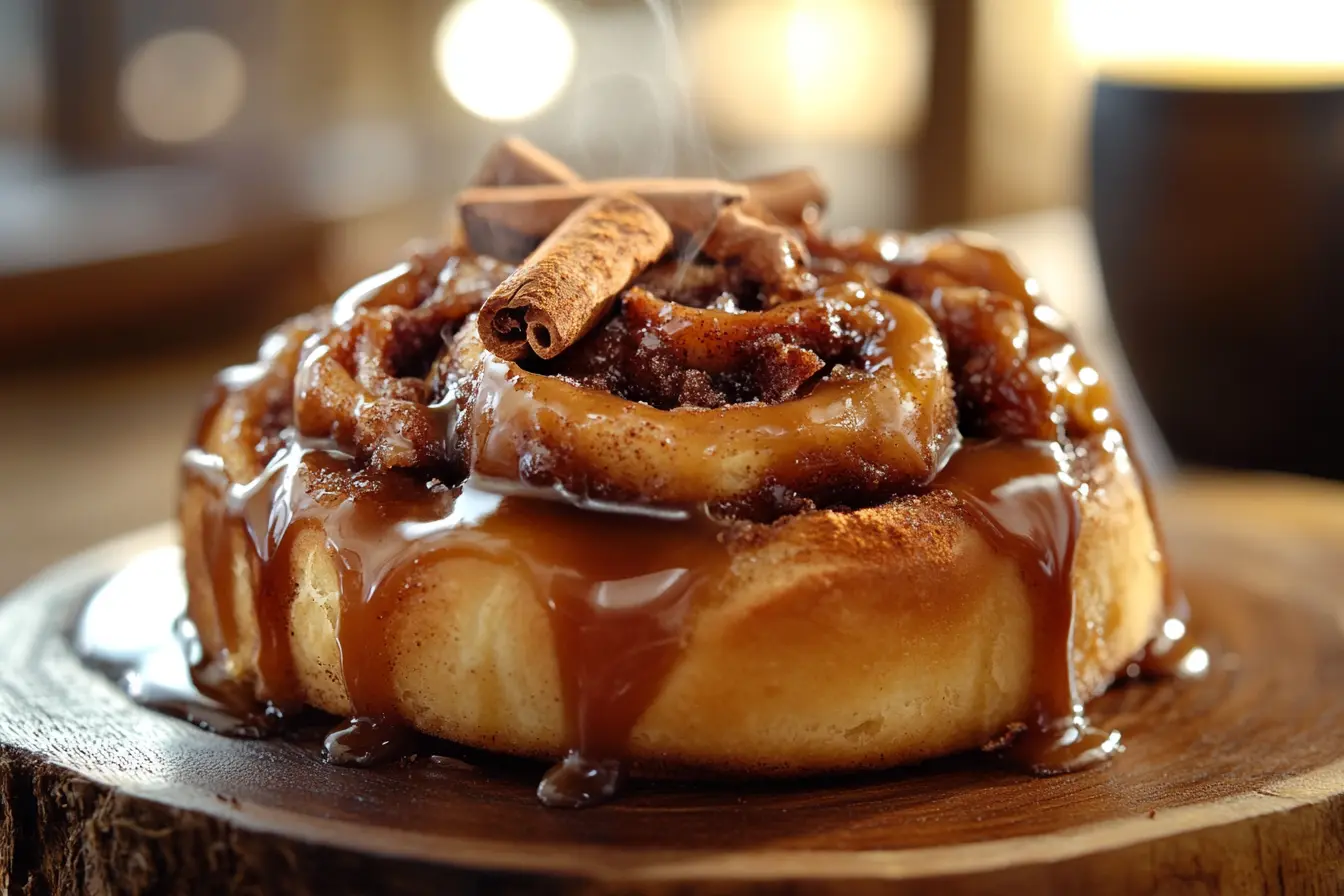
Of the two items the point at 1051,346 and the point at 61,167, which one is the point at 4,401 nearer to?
the point at 61,167

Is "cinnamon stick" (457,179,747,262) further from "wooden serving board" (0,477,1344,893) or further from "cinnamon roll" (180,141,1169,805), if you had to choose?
"wooden serving board" (0,477,1344,893)

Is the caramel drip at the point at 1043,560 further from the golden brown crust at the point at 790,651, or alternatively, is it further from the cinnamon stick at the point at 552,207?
the cinnamon stick at the point at 552,207

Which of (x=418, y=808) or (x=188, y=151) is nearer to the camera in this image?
(x=418, y=808)

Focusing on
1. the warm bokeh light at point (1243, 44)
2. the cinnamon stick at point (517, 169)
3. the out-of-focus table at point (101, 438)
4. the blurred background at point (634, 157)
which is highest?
the cinnamon stick at point (517, 169)

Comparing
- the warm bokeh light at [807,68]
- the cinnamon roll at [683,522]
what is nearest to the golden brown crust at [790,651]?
the cinnamon roll at [683,522]

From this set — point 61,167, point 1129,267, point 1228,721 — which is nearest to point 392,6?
point 61,167

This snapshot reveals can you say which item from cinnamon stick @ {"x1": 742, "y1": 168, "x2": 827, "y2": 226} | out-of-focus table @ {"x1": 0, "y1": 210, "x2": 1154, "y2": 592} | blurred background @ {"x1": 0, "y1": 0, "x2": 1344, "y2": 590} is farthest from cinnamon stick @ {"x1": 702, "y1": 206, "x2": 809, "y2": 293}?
out-of-focus table @ {"x1": 0, "y1": 210, "x2": 1154, "y2": 592}
